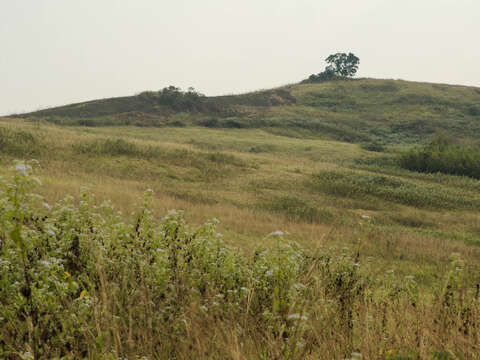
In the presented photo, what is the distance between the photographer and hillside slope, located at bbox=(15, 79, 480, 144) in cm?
5388

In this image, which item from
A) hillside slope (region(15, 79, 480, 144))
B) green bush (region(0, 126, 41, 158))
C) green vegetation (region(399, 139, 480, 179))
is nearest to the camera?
green bush (region(0, 126, 41, 158))

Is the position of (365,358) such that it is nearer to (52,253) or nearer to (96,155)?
(52,253)

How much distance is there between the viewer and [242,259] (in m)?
5.35

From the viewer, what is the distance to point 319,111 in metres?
68.8

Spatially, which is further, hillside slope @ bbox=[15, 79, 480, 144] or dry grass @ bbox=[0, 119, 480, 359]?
hillside slope @ bbox=[15, 79, 480, 144]

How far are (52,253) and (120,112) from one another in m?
55.5

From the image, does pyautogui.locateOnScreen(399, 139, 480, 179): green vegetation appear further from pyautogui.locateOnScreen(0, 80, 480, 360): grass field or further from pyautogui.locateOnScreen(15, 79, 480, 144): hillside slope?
pyautogui.locateOnScreen(15, 79, 480, 144): hillside slope

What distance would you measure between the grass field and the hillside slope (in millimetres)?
8815

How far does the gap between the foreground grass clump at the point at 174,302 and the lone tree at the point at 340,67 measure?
99.3 metres

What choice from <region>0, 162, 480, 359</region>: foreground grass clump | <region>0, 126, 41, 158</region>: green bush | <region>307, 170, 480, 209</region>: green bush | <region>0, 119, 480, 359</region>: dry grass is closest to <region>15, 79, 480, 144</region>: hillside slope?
<region>0, 126, 41, 158</region>: green bush

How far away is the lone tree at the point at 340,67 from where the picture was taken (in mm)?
98438

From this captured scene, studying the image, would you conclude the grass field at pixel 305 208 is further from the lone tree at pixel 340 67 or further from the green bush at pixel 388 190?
the lone tree at pixel 340 67

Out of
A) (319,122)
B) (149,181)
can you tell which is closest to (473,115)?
(319,122)

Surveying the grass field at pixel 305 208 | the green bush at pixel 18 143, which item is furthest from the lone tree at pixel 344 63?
the green bush at pixel 18 143
